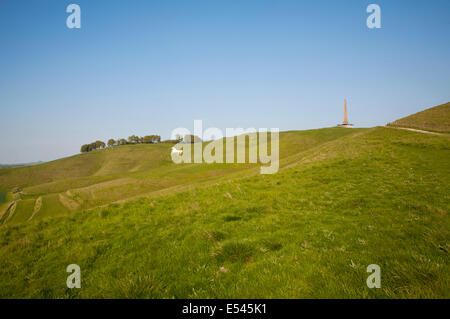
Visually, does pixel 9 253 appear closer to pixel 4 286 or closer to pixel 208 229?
pixel 4 286

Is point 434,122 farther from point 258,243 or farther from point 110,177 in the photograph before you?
point 110,177

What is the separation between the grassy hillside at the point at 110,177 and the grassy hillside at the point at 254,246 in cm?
1383

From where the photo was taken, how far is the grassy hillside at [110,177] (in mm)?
34969

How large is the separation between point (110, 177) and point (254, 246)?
76.3m

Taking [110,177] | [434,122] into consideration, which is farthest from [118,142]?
[434,122]

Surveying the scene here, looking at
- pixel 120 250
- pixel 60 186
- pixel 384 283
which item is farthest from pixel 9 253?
pixel 60 186

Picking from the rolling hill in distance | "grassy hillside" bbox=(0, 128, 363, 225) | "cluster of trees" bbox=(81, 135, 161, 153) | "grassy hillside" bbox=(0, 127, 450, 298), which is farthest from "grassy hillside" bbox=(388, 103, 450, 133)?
"cluster of trees" bbox=(81, 135, 161, 153)

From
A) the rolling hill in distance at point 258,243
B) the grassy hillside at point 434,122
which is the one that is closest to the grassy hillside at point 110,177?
the rolling hill in distance at point 258,243

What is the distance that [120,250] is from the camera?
293 inches

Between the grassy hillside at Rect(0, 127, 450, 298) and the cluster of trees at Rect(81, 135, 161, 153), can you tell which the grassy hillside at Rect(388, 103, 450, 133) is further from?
the cluster of trees at Rect(81, 135, 161, 153)

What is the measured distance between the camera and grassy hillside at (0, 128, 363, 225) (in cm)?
3497

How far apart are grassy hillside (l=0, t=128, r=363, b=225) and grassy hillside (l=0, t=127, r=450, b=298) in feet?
45.4
